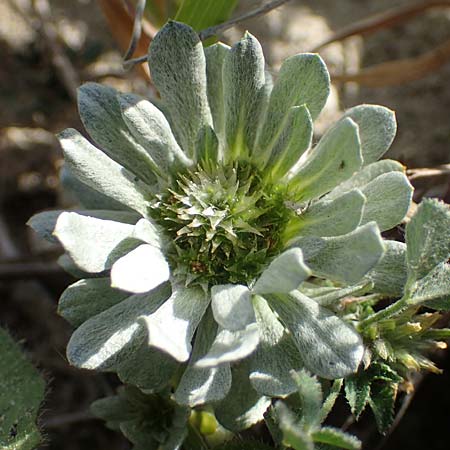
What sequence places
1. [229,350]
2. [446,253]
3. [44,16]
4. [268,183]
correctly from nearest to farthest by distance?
[229,350], [446,253], [268,183], [44,16]

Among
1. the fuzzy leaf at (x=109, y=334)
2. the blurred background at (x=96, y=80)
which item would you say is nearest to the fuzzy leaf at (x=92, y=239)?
the fuzzy leaf at (x=109, y=334)

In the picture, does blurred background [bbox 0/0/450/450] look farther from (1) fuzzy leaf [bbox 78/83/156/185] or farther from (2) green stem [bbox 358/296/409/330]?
(2) green stem [bbox 358/296/409/330]

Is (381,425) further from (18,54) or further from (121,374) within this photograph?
(18,54)

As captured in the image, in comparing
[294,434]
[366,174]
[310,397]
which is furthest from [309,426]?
[366,174]

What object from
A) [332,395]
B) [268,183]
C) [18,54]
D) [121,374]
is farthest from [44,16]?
[332,395]

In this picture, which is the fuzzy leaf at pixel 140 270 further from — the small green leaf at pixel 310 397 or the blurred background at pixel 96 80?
the blurred background at pixel 96 80
